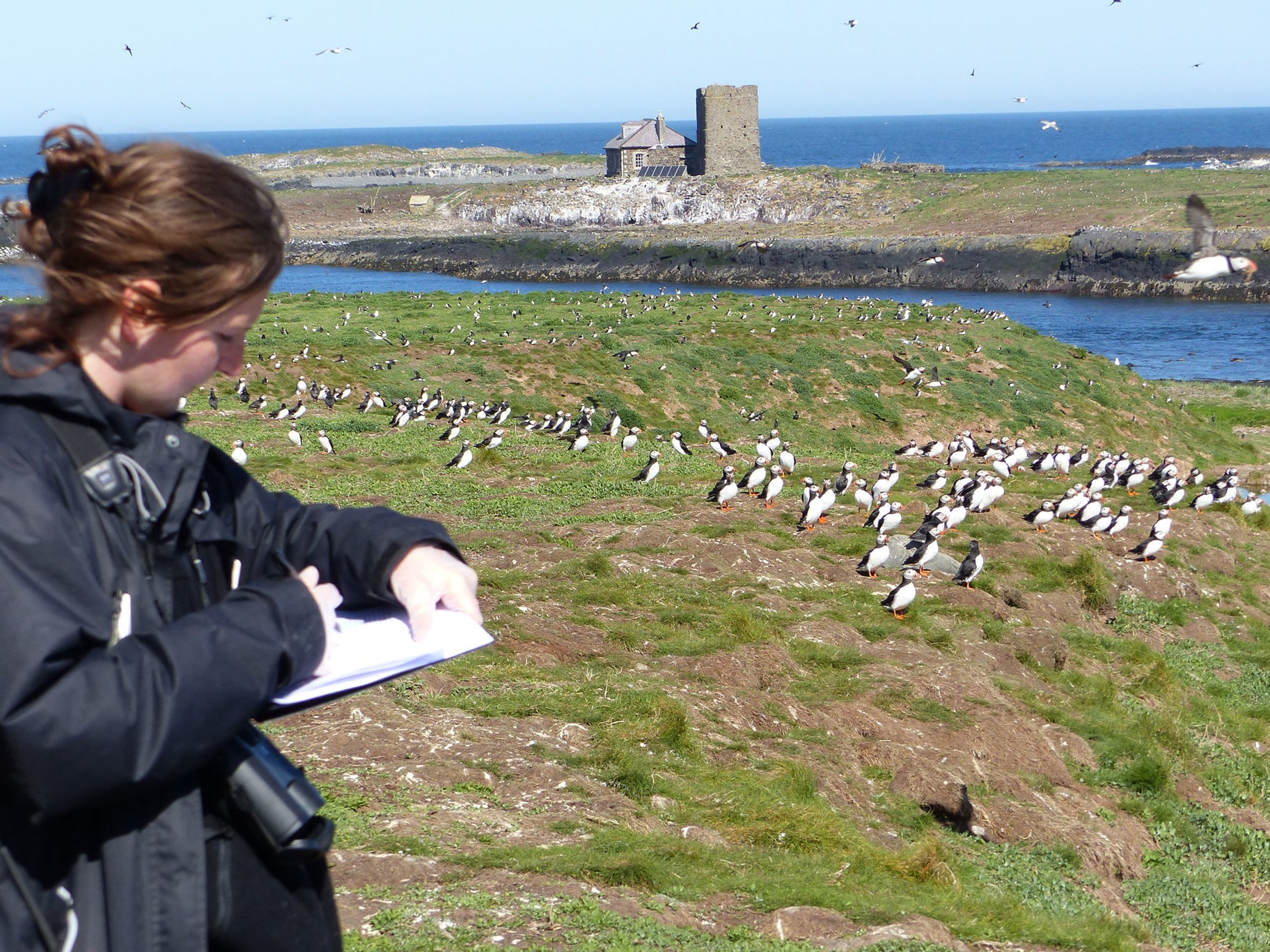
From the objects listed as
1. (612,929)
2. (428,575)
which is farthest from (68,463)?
(612,929)

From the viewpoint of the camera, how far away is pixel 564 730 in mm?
10547

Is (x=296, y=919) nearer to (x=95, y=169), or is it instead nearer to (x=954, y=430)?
(x=95, y=169)

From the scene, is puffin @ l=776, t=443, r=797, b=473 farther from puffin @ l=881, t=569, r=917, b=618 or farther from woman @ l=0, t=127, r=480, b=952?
woman @ l=0, t=127, r=480, b=952

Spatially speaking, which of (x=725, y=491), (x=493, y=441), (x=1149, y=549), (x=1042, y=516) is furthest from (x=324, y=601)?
(x=493, y=441)

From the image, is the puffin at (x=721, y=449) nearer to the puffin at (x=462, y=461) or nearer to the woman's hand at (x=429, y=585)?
the puffin at (x=462, y=461)

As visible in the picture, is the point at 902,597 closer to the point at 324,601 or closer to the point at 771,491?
the point at 771,491

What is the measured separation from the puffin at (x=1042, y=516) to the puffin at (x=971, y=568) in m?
4.21

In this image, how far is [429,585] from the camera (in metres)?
2.75

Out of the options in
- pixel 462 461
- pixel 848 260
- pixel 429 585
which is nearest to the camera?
pixel 429 585

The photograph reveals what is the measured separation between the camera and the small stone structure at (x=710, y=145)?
121188mm

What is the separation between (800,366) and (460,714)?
3085cm

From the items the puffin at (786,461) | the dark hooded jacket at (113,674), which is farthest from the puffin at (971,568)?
the dark hooded jacket at (113,674)

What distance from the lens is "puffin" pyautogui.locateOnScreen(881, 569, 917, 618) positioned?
639 inches

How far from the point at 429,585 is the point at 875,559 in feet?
51.6
